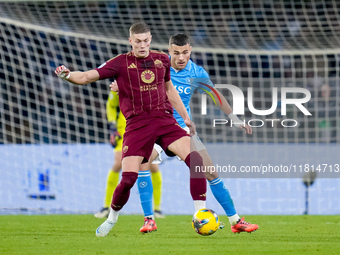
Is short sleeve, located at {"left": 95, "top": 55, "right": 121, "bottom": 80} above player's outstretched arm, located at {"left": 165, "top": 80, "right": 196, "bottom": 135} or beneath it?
above

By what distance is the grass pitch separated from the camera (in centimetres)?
452

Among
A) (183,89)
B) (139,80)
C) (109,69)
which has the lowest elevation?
(183,89)

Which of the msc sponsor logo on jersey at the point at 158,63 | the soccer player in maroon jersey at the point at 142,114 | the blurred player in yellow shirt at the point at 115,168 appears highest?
the msc sponsor logo on jersey at the point at 158,63

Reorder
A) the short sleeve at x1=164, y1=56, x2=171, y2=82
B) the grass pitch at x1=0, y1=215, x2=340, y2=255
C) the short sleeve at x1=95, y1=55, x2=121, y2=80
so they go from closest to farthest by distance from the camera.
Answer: the grass pitch at x1=0, y1=215, x2=340, y2=255 → the short sleeve at x1=95, y1=55, x2=121, y2=80 → the short sleeve at x1=164, y1=56, x2=171, y2=82

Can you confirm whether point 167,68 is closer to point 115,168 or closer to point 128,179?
point 128,179

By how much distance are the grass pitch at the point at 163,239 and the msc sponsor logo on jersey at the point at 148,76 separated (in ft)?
4.26

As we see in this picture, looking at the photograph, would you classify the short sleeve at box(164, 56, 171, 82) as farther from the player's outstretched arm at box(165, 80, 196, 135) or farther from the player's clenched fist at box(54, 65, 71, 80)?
the player's clenched fist at box(54, 65, 71, 80)

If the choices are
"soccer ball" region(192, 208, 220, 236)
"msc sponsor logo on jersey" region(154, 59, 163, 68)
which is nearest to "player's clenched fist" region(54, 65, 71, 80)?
"msc sponsor logo on jersey" region(154, 59, 163, 68)

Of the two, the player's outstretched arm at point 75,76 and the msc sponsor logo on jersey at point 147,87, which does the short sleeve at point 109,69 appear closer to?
the player's outstretched arm at point 75,76

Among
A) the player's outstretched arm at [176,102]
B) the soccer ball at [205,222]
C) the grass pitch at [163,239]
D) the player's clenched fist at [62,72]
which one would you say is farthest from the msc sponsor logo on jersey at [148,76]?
the grass pitch at [163,239]

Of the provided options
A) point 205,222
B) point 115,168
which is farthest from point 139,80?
point 115,168

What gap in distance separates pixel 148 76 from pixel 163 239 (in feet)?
4.39

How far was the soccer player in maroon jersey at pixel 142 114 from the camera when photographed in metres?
5.37

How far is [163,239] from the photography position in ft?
17.5
